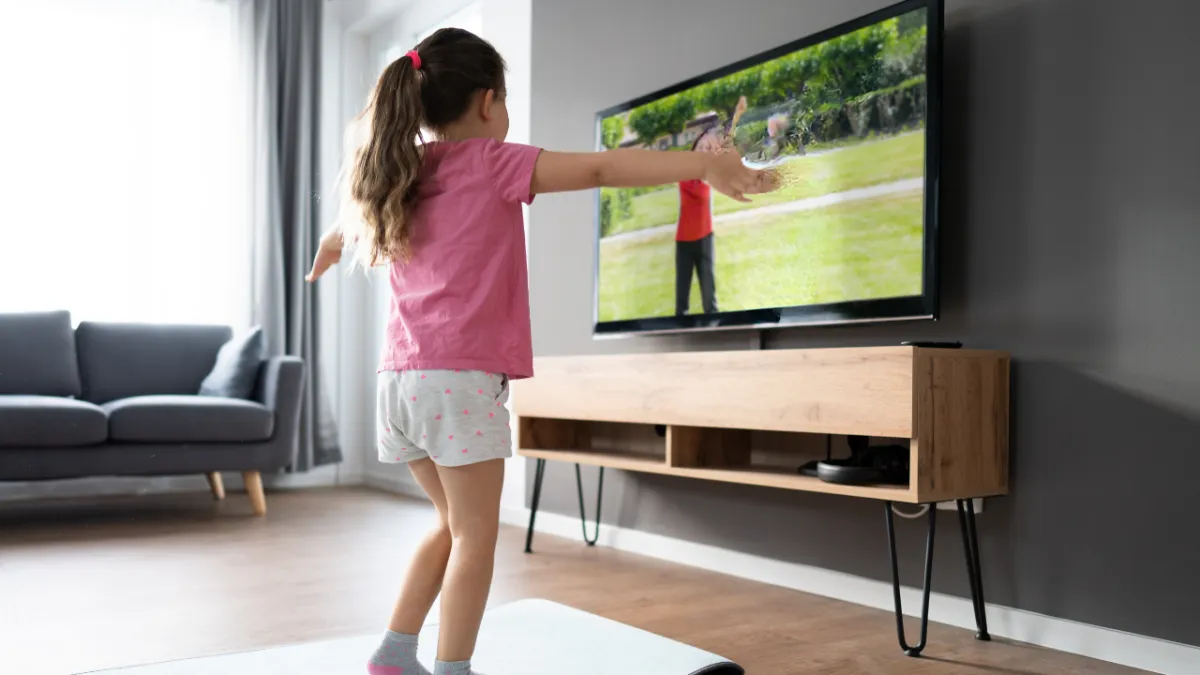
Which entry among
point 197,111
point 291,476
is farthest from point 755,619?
point 197,111

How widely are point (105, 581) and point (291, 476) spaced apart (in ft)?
8.04

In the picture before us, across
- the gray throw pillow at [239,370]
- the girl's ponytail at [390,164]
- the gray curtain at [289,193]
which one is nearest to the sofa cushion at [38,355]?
the gray throw pillow at [239,370]

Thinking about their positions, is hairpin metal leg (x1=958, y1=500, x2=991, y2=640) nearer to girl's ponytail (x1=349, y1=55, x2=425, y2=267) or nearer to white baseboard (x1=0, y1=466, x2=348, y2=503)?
girl's ponytail (x1=349, y1=55, x2=425, y2=267)

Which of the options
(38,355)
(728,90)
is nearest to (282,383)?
(38,355)

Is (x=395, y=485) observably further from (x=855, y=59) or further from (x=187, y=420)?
(x=855, y=59)

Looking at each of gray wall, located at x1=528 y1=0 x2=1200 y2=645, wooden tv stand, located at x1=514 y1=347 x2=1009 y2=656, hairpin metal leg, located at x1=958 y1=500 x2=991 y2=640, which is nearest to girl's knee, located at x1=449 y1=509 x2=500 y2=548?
wooden tv stand, located at x1=514 y1=347 x2=1009 y2=656

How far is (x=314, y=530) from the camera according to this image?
3.62 metres

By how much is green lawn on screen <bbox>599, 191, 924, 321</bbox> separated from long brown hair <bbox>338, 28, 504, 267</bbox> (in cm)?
115

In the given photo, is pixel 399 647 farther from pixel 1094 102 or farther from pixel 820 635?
pixel 1094 102

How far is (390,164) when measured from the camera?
4.63 feet

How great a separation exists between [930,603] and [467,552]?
4.59 ft

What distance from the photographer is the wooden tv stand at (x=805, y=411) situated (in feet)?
6.63

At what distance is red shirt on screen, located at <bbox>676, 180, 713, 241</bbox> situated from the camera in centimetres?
281

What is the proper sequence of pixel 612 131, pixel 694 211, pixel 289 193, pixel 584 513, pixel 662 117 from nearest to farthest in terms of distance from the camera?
pixel 694 211 < pixel 662 117 < pixel 612 131 < pixel 584 513 < pixel 289 193
